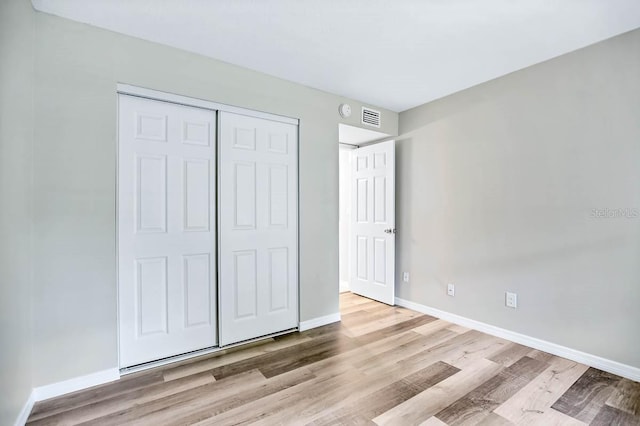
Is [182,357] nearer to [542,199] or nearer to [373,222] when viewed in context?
[373,222]

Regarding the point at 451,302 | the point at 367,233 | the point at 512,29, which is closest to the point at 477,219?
the point at 451,302

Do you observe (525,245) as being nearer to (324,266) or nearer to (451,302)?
(451,302)

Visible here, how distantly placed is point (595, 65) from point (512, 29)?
2.59 ft

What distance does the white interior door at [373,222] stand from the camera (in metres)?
3.72

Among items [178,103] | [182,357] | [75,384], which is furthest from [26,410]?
[178,103]

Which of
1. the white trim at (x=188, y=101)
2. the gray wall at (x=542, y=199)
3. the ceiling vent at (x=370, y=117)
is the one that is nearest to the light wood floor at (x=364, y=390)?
the gray wall at (x=542, y=199)

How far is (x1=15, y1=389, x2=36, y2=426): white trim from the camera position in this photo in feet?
5.35

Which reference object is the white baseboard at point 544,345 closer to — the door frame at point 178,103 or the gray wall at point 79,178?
the door frame at point 178,103

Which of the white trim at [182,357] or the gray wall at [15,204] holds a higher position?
the gray wall at [15,204]

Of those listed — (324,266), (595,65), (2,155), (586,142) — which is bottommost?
(324,266)

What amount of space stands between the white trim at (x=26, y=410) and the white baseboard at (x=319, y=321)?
193 centimetres

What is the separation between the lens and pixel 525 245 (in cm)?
267

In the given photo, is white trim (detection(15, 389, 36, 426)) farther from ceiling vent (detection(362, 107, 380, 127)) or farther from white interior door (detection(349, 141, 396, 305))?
ceiling vent (detection(362, 107, 380, 127))

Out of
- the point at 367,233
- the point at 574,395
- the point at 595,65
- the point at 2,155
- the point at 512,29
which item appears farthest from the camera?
the point at 367,233
